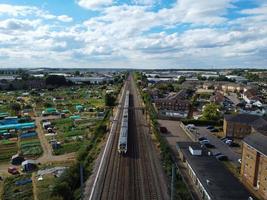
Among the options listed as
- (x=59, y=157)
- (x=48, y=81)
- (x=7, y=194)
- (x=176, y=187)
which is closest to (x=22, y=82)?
(x=48, y=81)

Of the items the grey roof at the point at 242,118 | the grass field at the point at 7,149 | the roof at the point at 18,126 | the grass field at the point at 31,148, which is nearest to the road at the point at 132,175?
the grass field at the point at 31,148

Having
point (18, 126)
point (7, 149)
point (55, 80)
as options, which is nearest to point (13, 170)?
point (7, 149)

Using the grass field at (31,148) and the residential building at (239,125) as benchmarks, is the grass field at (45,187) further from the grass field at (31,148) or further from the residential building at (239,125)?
the residential building at (239,125)

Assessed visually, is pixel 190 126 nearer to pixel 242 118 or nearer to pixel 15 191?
pixel 242 118

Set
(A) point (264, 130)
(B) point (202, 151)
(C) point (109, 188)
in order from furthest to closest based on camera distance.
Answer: (B) point (202, 151) → (A) point (264, 130) → (C) point (109, 188)

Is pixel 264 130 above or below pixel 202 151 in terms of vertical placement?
above

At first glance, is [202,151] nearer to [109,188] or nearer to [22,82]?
[109,188]
